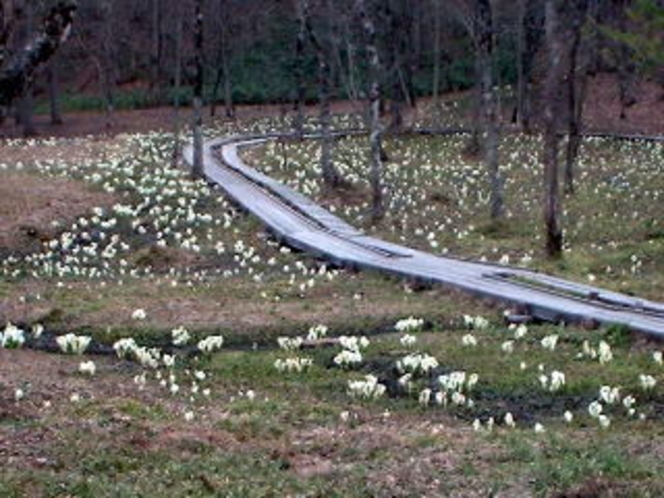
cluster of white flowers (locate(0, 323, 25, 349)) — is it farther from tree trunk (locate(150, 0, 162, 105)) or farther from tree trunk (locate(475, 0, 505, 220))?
tree trunk (locate(150, 0, 162, 105))

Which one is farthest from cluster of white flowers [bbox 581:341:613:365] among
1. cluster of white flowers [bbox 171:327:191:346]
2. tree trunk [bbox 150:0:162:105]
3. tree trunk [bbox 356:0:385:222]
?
tree trunk [bbox 150:0:162:105]

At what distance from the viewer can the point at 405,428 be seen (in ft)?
38.6

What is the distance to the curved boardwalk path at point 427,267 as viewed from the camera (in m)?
17.0

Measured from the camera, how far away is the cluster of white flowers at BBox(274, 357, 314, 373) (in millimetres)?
14461

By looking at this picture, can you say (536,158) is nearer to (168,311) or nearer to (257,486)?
(168,311)

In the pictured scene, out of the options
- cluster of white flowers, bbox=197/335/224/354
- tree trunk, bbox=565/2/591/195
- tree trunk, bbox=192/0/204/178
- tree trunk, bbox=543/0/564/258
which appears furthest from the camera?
tree trunk, bbox=192/0/204/178

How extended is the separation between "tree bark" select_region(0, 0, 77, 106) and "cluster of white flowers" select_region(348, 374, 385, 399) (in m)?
5.22

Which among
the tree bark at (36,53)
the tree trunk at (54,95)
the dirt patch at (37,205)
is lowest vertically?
the dirt patch at (37,205)

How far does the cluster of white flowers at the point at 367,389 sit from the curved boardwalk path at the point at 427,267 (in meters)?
4.26

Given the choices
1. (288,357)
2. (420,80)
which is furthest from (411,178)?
A: (420,80)

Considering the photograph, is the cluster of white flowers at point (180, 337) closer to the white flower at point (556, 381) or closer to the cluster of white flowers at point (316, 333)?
the cluster of white flowers at point (316, 333)

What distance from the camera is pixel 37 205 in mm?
31438

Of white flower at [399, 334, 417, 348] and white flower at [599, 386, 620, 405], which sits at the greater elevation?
white flower at [599, 386, 620, 405]

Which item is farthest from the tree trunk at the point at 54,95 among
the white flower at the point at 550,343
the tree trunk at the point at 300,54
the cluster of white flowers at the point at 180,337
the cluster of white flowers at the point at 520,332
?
the white flower at the point at 550,343
